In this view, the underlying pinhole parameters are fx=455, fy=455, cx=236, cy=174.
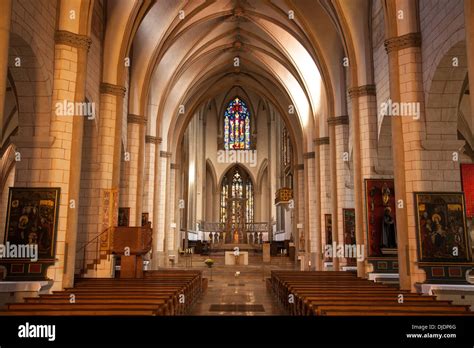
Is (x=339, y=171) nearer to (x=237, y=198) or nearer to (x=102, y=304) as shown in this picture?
(x=102, y=304)

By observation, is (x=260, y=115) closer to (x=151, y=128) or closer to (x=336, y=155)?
(x=151, y=128)

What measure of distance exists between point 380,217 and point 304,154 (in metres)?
13.6

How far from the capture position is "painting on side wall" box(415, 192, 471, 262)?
1018cm

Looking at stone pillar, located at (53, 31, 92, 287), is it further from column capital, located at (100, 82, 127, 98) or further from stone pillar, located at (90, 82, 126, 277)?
column capital, located at (100, 82, 127, 98)

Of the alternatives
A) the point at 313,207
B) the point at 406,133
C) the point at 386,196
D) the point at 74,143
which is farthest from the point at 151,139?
the point at 406,133

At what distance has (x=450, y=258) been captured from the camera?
10172mm

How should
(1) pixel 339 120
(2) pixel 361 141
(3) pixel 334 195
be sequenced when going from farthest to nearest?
1. (1) pixel 339 120
2. (3) pixel 334 195
3. (2) pixel 361 141

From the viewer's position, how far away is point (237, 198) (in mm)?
43312

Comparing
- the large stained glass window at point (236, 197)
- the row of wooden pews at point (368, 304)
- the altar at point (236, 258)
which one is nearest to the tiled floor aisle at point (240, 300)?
the row of wooden pews at point (368, 304)

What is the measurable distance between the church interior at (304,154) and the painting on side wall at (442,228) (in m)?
0.03

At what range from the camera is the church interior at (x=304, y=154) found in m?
9.69

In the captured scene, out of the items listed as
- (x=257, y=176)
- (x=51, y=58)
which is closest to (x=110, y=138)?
(x=51, y=58)

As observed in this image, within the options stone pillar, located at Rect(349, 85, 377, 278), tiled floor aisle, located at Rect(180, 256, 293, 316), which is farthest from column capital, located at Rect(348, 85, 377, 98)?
tiled floor aisle, located at Rect(180, 256, 293, 316)

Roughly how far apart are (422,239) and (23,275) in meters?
8.88
